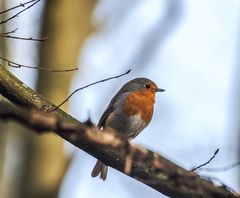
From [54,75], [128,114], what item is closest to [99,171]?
[128,114]

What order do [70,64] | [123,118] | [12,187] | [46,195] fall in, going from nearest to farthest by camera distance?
[123,118] → [46,195] → [12,187] → [70,64]

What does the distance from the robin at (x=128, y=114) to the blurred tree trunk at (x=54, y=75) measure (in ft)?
3.47

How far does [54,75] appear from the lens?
6277 mm

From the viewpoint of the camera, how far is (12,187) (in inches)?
238

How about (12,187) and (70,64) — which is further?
(70,64)

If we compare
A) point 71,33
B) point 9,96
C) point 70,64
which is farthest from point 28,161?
point 9,96

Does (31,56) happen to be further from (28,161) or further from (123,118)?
(123,118)

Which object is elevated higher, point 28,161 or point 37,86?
point 37,86

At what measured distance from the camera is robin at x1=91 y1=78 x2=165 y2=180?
191 inches

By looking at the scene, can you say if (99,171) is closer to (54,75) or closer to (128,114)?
(128,114)

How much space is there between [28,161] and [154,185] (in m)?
3.47

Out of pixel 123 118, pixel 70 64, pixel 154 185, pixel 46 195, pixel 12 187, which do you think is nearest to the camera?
pixel 154 185

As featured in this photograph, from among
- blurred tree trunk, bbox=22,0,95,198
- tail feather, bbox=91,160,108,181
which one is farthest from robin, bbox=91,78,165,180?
blurred tree trunk, bbox=22,0,95,198

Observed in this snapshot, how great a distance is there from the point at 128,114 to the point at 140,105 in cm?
12
